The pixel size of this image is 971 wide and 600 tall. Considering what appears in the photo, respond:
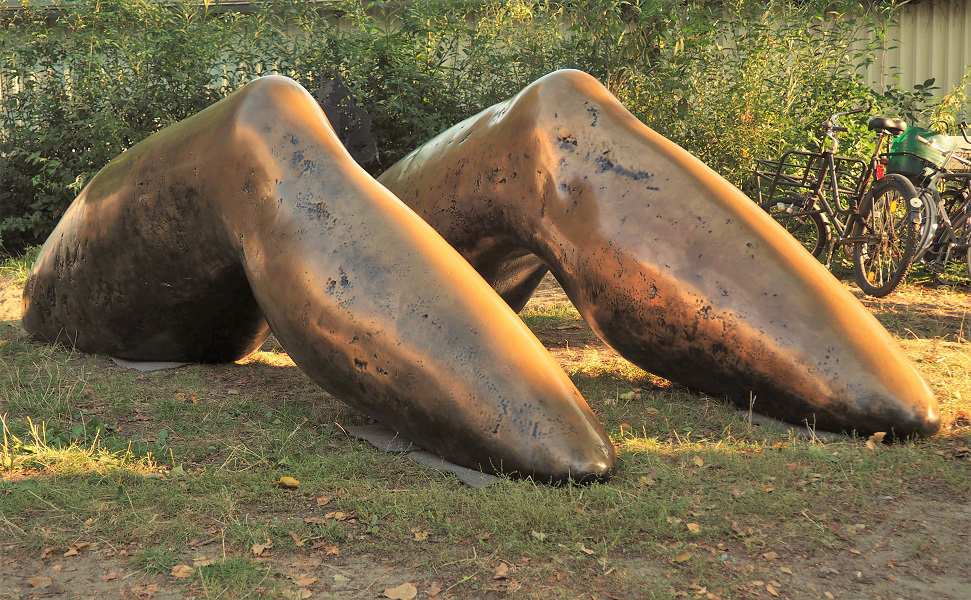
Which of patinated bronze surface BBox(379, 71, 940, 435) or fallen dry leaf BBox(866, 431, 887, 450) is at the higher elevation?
patinated bronze surface BBox(379, 71, 940, 435)

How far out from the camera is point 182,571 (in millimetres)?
2572

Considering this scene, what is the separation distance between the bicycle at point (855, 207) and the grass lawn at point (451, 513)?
3512mm

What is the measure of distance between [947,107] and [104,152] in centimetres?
810

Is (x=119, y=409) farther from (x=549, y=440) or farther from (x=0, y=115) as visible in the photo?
(x=0, y=115)

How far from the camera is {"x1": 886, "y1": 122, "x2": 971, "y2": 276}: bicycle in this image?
7055 mm

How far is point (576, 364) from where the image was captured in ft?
16.5

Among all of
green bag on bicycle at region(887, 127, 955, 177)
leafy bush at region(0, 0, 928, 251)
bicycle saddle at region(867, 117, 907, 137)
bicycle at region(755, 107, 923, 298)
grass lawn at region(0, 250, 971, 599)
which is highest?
leafy bush at region(0, 0, 928, 251)

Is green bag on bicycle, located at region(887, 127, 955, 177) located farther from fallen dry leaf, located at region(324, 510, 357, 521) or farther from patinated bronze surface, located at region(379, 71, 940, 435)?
fallen dry leaf, located at region(324, 510, 357, 521)

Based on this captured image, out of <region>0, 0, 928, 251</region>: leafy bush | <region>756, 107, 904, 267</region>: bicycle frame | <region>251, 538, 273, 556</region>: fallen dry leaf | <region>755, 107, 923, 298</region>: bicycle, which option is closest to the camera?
<region>251, 538, 273, 556</region>: fallen dry leaf

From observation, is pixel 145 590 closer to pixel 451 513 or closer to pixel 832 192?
pixel 451 513

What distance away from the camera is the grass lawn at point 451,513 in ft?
8.34

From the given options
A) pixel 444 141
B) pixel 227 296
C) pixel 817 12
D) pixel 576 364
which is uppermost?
pixel 817 12

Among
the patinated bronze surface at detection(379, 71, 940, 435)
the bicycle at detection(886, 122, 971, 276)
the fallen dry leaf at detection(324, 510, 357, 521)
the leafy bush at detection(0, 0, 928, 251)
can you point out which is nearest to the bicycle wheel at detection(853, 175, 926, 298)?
the bicycle at detection(886, 122, 971, 276)

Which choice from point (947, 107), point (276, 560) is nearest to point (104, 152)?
point (276, 560)
